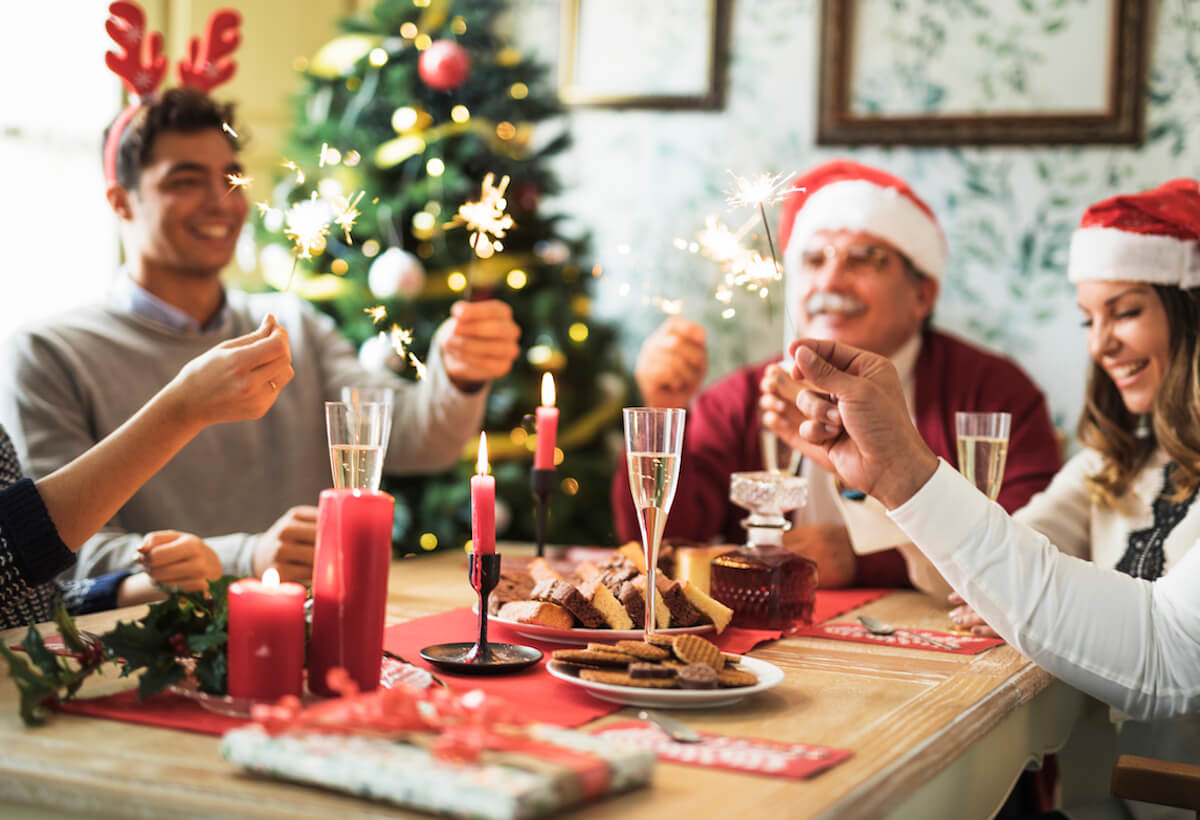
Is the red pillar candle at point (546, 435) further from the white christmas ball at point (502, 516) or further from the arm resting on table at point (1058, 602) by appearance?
the white christmas ball at point (502, 516)

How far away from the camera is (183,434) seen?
1375mm

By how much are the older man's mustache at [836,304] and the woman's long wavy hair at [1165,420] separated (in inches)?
24.4

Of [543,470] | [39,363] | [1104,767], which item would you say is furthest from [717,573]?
[39,363]

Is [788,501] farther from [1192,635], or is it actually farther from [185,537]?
[185,537]

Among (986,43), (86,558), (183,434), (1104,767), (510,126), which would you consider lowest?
(1104,767)

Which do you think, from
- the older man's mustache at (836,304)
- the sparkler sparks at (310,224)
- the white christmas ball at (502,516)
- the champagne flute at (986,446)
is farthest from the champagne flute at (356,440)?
the white christmas ball at (502,516)

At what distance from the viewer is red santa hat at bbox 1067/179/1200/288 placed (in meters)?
1.78

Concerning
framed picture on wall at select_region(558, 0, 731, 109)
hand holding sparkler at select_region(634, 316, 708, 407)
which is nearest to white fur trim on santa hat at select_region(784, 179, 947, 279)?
hand holding sparkler at select_region(634, 316, 708, 407)

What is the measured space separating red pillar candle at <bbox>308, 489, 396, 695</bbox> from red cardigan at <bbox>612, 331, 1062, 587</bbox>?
4.28 feet

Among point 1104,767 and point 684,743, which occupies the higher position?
point 684,743

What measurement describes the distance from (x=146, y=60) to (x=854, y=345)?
5.20 ft

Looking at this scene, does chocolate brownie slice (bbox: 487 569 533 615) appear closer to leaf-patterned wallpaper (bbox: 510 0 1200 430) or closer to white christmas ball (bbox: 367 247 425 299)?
white christmas ball (bbox: 367 247 425 299)

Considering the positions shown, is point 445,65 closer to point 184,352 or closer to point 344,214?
point 184,352

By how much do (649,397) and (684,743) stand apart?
1389 millimetres
